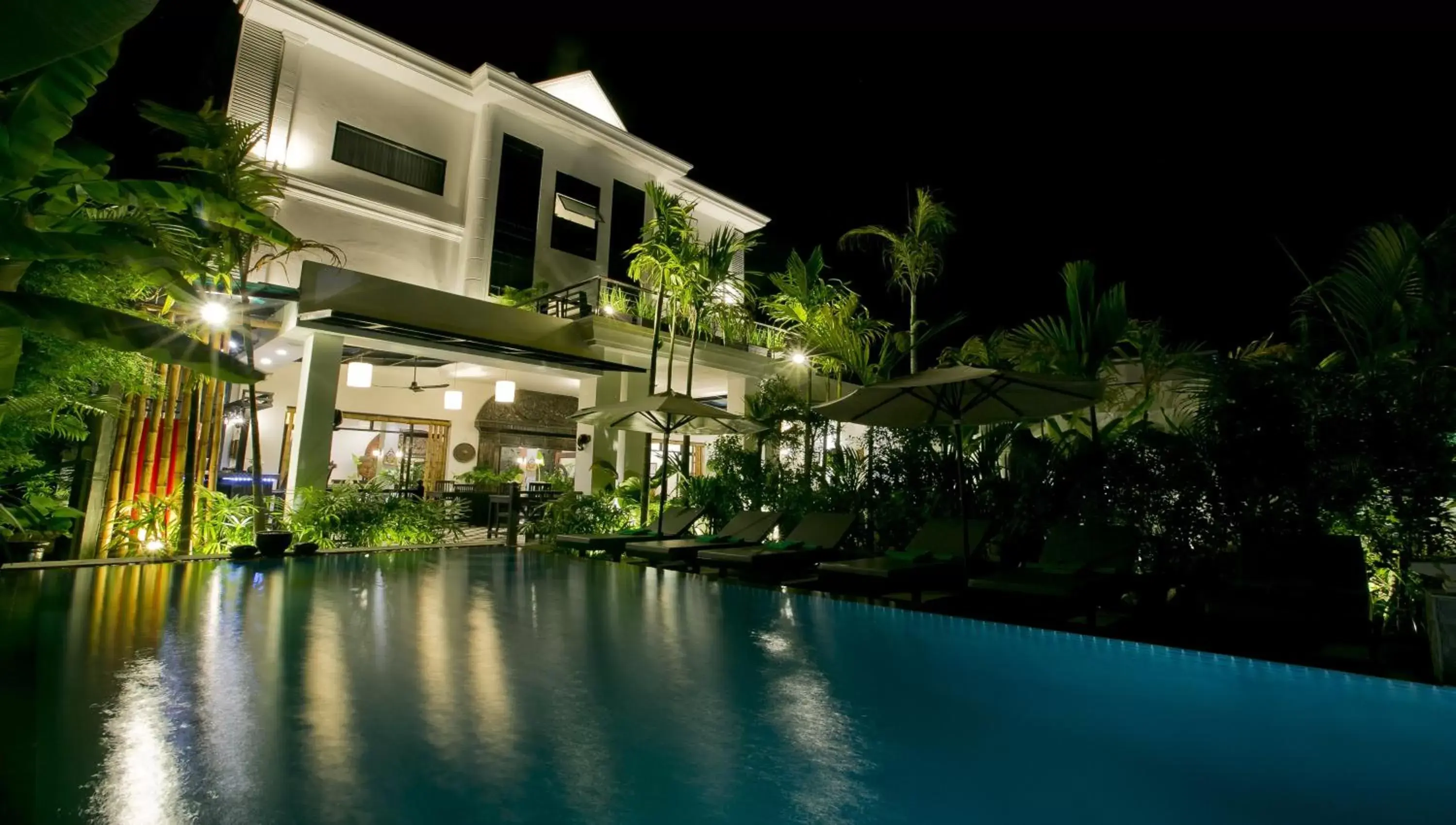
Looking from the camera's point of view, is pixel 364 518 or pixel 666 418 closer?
pixel 364 518

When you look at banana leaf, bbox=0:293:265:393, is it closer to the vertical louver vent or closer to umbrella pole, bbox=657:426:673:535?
umbrella pole, bbox=657:426:673:535

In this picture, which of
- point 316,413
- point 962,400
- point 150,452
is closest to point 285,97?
point 316,413

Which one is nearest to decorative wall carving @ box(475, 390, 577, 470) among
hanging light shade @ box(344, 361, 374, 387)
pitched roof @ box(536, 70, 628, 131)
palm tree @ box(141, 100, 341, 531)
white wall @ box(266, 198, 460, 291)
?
white wall @ box(266, 198, 460, 291)

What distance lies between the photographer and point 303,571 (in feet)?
24.0

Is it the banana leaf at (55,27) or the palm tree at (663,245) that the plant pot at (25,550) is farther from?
the palm tree at (663,245)

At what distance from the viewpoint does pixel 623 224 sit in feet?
59.2

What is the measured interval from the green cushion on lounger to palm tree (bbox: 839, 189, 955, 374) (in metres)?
3.66

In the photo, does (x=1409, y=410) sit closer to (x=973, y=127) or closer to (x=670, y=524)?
(x=670, y=524)

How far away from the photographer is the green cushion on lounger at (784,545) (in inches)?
313

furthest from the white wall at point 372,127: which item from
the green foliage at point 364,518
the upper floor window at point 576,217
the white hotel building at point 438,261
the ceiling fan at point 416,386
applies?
the green foliage at point 364,518

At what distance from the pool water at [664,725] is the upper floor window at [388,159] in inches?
442

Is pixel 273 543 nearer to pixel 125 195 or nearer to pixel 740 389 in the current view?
pixel 125 195

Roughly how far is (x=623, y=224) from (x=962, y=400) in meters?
13.3

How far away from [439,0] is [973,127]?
505 inches
